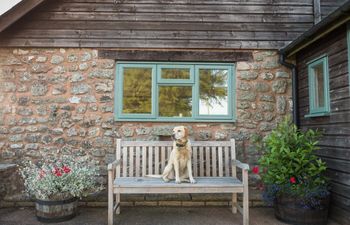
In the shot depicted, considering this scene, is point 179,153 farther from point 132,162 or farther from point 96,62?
point 96,62

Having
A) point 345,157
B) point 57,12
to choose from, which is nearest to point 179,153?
point 345,157

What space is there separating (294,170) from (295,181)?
15 cm

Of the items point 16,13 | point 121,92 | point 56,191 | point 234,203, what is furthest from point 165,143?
point 16,13

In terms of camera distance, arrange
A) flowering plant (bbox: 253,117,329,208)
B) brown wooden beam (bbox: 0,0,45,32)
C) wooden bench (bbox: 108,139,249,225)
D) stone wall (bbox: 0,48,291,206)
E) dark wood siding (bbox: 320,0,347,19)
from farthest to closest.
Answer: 1. dark wood siding (bbox: 320,0,347,19)
2. stone wall (bbox: 0,48,291,206)
3. brown wooden beam (bbox: 0,0,45,32)
4. wooden bench (bbox: 108,139,249,225)
5. flowering plant (bbox: 253,117,329,208)

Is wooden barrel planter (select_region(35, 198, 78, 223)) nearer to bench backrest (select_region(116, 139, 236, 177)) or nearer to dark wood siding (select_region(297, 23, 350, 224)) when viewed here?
bench backrest (select_region(116, 139, 236, 177))

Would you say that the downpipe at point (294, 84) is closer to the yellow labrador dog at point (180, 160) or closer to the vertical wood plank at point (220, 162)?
the vertical wood plank at point (220, 162)

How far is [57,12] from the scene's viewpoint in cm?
497

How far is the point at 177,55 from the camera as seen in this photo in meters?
4.93

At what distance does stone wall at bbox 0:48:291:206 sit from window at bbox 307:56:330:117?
1.79 feet

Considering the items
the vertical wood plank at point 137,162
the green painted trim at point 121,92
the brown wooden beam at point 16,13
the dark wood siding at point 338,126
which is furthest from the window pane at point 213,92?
the brown wooden beam at point 16,13

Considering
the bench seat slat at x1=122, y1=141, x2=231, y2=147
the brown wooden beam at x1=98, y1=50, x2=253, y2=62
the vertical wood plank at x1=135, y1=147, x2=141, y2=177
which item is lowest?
the vertical wood plank at x1=135, y1=147, x2=141, y2=177

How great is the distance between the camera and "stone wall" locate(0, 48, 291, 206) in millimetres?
4801

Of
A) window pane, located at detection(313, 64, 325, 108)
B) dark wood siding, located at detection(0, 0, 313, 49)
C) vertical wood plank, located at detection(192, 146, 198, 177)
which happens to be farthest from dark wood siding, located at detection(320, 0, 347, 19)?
vertical wood plank, located at detection(192, 146, 198, 177)

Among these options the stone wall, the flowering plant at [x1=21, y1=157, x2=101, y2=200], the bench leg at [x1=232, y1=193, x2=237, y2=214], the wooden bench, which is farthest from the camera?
the stone wall
